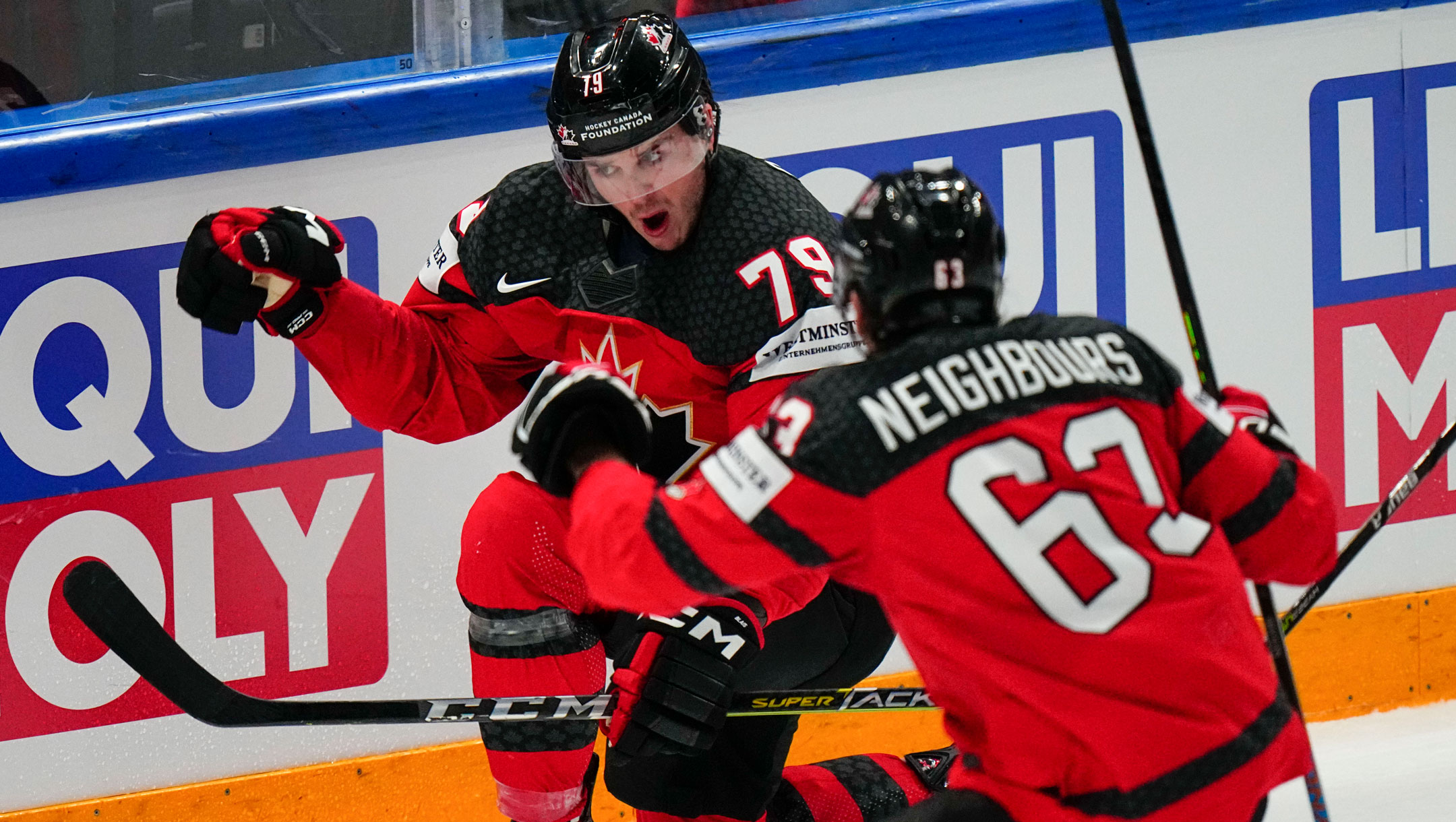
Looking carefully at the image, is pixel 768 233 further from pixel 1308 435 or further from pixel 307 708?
pixel 1308 435

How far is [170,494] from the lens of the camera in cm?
255

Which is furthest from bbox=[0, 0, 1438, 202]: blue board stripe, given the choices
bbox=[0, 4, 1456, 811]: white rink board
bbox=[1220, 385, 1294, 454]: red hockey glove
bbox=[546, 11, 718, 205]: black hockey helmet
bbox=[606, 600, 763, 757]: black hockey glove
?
bbox=[1220, 385, 1294, 454]: red hockey glove

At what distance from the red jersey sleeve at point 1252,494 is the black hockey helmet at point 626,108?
2.65 feet

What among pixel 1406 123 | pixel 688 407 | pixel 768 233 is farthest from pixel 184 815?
pixel 1406 123

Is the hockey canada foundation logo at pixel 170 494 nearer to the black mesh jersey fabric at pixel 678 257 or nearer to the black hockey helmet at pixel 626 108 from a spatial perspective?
the black mesh jersey fabric at pixel 678 257

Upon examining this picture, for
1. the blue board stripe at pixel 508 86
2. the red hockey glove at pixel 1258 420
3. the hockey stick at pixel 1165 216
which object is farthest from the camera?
the blue board stripe at pixel 508 86

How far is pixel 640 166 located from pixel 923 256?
65 centimetres

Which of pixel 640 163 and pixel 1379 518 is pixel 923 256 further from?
pixel 1379 518

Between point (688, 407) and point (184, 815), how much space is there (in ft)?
3.92

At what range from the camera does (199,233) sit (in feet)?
6.61

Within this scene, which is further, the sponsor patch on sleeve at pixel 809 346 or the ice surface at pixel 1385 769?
the ice surface at pixel 1385 769

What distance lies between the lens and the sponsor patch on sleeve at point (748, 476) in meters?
1.36

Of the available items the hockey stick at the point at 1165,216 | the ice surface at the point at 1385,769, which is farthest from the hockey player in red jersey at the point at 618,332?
the ice surface at the point at 1385,769

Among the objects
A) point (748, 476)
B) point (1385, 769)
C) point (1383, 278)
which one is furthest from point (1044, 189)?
point (748, 476)
